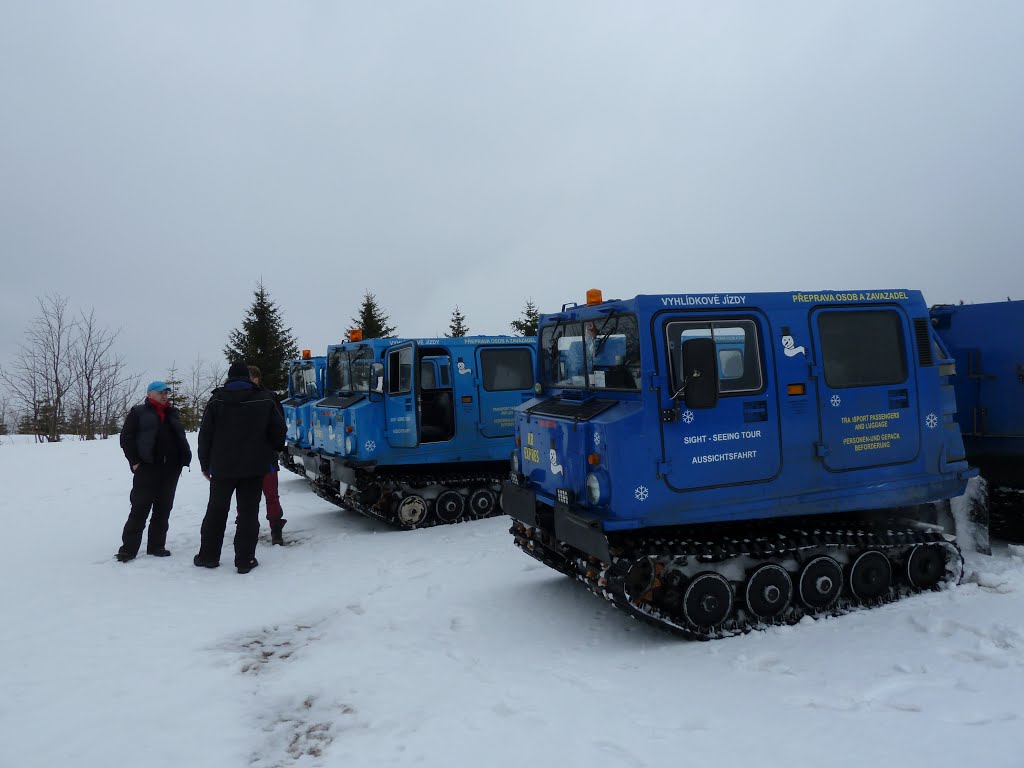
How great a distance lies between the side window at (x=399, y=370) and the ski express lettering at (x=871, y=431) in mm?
5422

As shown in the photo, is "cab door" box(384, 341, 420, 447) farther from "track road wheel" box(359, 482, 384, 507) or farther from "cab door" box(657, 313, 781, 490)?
"cab door" box(657, 313, 781, 490)

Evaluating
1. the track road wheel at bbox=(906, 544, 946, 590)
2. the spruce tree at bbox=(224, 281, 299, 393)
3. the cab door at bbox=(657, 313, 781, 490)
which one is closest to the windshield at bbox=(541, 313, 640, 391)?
the cab door at bbox=(657, 313, 781, 490)

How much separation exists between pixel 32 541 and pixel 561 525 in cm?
694

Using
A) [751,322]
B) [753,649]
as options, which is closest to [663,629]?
[753,649]

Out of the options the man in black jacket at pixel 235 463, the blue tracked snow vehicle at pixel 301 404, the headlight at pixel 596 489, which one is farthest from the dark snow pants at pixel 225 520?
the headlight at pixel 596 489

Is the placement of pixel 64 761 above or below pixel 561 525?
below

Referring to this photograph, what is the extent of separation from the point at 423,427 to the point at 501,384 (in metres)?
1.27

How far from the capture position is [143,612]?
18.4ft

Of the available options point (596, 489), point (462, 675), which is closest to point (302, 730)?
point (462, 675)

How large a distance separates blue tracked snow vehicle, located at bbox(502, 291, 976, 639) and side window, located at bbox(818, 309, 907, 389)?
0.04 feet

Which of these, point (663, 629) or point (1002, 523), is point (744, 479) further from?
point (1002, 523)

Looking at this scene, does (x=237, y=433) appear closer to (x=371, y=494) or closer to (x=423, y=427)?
(x=371, y=494)

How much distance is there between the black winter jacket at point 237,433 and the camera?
6.94 meters

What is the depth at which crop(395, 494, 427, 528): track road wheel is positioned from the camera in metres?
8.80
